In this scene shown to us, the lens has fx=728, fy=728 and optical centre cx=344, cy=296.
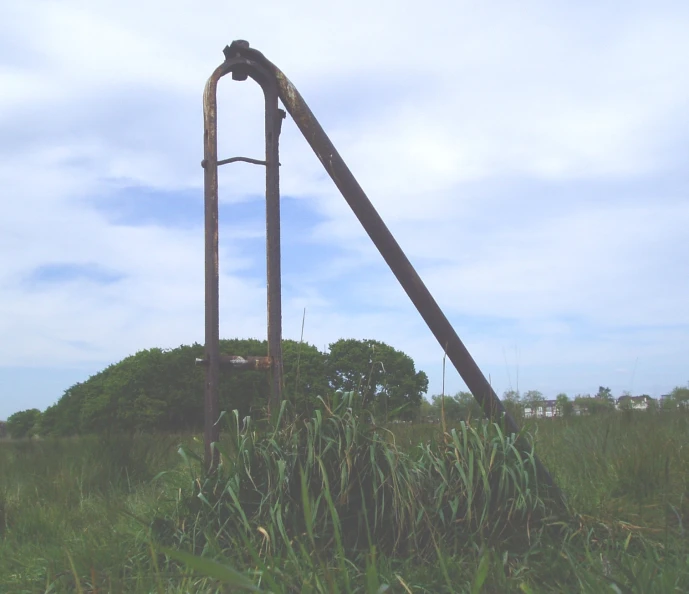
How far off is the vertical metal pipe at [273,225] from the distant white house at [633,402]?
423 centimetres

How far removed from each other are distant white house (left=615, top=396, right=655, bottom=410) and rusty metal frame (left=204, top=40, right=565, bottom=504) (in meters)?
3.53

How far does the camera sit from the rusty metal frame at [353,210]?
4004 mm

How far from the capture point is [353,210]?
13.4 ft

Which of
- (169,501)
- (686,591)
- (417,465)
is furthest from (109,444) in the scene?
(686,591)

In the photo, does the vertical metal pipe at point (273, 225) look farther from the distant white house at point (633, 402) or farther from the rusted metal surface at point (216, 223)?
the distant white house at point (633, 402)

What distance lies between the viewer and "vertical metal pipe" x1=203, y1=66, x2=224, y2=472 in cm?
378

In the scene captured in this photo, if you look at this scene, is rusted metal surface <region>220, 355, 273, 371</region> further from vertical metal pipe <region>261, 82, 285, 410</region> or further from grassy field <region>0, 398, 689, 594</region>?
grassy field <region>0, 398, 689, 594</region>

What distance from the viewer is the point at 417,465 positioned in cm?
334

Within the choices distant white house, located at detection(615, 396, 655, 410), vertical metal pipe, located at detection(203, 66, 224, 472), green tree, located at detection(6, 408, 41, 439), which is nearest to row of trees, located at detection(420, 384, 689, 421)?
distant white house, located at detection(615, 396, 655, 410)

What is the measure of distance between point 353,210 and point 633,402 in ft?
14.6

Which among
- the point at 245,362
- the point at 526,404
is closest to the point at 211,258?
the point at 245,362

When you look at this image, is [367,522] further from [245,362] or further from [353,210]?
[353,210]

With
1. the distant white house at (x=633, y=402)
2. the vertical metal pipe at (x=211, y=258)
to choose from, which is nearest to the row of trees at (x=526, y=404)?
the distant white house at (x=633, y=402)

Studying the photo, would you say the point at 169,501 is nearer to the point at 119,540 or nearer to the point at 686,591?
the point at 119,540
